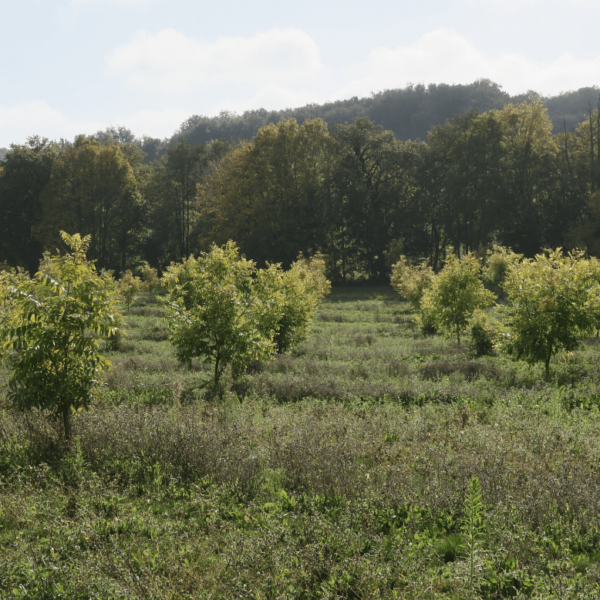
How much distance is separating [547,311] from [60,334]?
36.1ft

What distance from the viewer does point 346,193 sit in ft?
157

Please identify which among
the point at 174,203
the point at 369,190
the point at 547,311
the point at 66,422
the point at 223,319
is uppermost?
the point at 174,203

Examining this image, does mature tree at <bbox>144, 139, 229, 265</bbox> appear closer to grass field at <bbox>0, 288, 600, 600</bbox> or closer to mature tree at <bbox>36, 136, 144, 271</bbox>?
mature tree at <bbox>36, 136, 144, 271</bbox>

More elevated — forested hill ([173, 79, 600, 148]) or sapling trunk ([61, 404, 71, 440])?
forested hill ([173, 79, 600, 148])

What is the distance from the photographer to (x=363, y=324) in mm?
24391

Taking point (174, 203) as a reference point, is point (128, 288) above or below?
below

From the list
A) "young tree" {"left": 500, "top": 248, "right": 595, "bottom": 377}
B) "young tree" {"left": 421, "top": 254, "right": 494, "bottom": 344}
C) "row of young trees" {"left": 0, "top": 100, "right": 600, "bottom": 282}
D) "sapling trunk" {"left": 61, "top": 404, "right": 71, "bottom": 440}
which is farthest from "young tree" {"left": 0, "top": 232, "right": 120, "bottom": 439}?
"row of young trees" {"left": 0, "top": 100, "right": 600, "bottom": 282}

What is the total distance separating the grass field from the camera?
4070 mm

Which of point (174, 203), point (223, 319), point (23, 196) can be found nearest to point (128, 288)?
point (223, 319)

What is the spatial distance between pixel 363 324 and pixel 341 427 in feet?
55.0

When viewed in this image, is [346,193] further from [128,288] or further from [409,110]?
[409,110]

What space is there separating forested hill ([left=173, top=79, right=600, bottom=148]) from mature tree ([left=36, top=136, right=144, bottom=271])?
210ft

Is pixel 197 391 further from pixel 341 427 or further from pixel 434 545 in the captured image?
pixel 434 545

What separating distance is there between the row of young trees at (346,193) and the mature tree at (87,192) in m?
0.12
